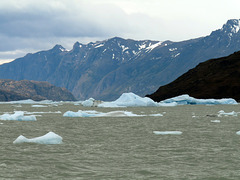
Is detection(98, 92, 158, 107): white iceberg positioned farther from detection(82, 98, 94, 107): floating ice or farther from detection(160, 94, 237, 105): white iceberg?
detection(160, 94, 237, 105): white iceberg

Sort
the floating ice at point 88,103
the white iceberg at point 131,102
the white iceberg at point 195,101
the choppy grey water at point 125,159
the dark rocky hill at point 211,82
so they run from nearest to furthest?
the choppy grey water at point 125,159 < the white iceberg at point 131,102 < the floating ice at point 88,103 < the white iceberg at point 195,101 < the dark rocky hill at point 211,82

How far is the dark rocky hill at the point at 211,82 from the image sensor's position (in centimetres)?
14177

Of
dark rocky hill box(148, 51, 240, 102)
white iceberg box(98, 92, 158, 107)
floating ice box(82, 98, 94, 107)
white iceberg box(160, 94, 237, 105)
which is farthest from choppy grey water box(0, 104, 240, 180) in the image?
dark rocky hill box(148, 51, 240, 102)

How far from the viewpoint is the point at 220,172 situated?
1330cm

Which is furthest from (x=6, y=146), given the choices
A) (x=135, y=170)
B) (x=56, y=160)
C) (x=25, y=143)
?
(x=135, y=170)

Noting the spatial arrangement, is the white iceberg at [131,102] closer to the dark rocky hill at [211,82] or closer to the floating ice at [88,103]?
the floating ice at [88,103]

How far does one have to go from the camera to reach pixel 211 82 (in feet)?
504

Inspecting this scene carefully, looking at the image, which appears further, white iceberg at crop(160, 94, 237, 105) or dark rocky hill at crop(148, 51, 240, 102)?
dark rocky hill at crop(148, 51, 240, 102)

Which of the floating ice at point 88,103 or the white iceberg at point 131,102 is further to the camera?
the floating ice at point 88,103

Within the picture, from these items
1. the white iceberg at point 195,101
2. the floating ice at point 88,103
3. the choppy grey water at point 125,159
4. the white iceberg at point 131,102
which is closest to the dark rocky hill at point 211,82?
the white iceberg at point 195,101

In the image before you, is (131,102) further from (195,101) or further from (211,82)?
(211,82)

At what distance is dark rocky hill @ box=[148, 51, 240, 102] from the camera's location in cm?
14177

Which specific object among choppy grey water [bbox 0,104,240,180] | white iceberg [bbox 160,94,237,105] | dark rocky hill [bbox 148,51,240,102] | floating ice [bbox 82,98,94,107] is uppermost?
dark rocky hill [bbox 148,51,240,102]

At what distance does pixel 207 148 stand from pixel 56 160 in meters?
7.76
